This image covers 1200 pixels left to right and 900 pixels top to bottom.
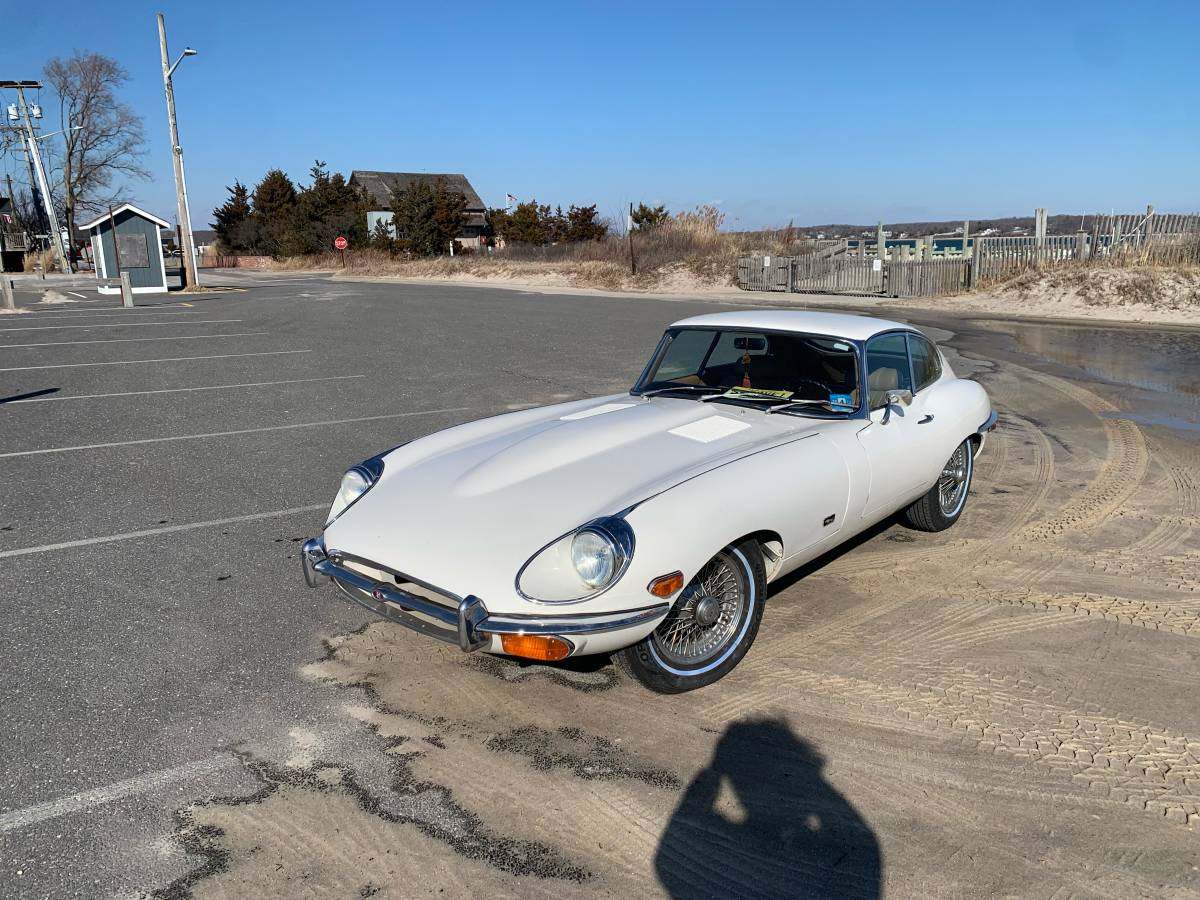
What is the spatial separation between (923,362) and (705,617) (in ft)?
8.91

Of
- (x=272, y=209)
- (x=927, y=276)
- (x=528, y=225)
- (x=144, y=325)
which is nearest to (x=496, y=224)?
(x=528, y=225)

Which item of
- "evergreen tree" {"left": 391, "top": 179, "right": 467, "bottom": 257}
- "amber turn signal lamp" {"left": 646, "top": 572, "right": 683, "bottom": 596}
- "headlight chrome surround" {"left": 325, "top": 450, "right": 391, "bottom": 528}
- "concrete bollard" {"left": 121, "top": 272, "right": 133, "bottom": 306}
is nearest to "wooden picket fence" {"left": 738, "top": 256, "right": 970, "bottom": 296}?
"concrete bollard" {"left": 121, "top": 272, "right": 133, "bottom": 306}

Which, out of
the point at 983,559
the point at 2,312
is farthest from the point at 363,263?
the point at 983,559

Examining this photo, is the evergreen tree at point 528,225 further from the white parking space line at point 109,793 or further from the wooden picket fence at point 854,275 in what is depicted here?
the white parking space line at point 109,793

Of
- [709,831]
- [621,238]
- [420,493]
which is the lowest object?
[709,831]

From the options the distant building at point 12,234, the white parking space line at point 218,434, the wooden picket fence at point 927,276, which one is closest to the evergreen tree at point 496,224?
the distant building at point 12,234

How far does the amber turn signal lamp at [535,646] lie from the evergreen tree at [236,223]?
249 feet

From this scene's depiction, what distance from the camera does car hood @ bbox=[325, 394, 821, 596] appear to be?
3.32 metres

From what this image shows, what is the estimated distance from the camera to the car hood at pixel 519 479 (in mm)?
3320

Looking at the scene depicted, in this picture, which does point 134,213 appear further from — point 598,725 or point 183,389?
point 598,725

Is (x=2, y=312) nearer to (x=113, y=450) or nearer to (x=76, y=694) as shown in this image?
(x=113, y=450)

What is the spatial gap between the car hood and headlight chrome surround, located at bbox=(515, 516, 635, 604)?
5 centimetres

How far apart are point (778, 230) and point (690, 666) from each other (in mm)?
39172

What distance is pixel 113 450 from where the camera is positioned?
766 centimetres
